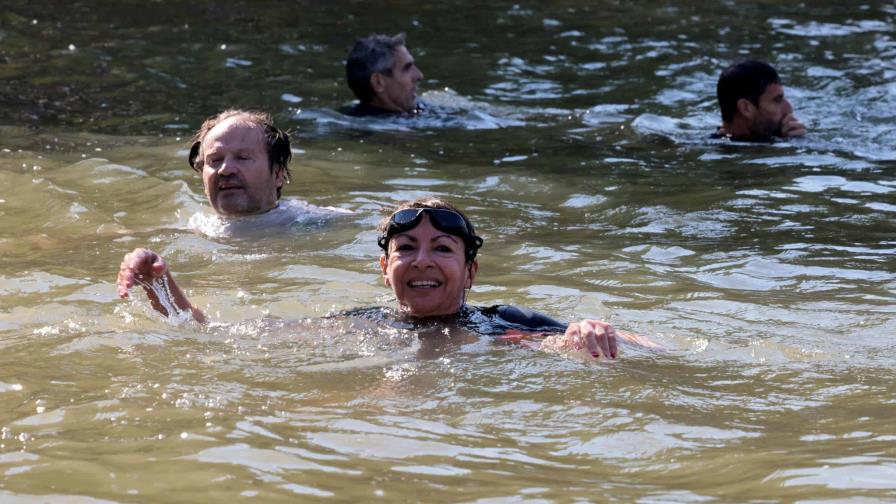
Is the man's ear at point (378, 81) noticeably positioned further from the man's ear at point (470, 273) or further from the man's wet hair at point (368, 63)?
the man's ear at point (470, 273)

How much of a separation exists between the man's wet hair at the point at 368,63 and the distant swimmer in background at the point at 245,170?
4211 mm

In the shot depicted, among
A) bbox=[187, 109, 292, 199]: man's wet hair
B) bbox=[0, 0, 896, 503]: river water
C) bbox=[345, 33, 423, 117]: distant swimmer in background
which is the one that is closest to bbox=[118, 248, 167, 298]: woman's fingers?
bbox=[0, 0, 896, 503]: river water

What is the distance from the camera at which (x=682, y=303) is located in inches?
301

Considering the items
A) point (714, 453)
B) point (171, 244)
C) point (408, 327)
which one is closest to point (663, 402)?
point (714, 453)

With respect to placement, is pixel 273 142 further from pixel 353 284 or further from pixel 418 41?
pixel 418 41

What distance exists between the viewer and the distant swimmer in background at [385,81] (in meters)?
13.8

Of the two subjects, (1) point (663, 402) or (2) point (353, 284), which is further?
(2) point (353, 284)

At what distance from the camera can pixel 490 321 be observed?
6918mm

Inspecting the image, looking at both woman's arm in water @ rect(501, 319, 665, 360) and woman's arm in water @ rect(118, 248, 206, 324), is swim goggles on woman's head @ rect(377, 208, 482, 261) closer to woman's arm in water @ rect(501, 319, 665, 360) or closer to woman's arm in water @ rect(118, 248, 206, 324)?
woman's arm in water @ rect(501, 319, 665, 360)

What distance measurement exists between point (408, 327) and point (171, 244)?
290cm

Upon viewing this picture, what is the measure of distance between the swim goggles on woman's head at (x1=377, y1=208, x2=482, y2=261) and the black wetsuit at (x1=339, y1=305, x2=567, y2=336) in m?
0.31

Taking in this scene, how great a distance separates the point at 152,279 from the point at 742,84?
7691 millimetres

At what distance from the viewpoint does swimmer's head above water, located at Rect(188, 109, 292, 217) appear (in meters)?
9.40

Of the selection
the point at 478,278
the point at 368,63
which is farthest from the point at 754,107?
the point at 478,278
